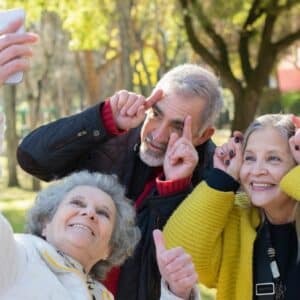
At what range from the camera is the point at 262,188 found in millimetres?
3229

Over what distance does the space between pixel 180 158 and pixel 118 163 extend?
1.21 ft

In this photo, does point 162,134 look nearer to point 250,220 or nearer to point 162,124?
point 162,124

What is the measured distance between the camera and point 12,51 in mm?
2465

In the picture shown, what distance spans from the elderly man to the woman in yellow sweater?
177 mm

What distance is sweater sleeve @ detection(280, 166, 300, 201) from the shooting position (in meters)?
3.08

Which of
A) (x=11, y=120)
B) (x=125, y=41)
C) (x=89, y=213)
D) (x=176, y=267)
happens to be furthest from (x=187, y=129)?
(x=11, y=120)

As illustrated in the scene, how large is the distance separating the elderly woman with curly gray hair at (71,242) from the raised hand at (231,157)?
44 cm

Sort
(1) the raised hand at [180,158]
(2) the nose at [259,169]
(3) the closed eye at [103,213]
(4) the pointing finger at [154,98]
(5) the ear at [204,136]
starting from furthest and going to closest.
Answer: (5) the ear at [204,136] < (4) the pointing finger at [154,98] < (1) the raised hand at [180,158] < (2) the nose at [259,169] < (3) the closed eye at [103,213]

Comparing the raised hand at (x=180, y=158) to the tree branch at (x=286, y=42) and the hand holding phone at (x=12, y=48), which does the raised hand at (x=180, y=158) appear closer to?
the hand holding phone at (x=12, y=48)

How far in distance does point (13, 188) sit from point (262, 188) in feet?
70.5

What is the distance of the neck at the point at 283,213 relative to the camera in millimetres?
3287

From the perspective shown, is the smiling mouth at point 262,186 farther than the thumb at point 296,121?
No

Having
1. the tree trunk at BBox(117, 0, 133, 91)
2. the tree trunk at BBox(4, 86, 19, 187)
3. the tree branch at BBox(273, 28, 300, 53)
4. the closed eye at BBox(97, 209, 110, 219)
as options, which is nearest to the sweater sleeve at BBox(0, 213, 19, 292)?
the closed eye at BBox(97, 209, 110, 219)

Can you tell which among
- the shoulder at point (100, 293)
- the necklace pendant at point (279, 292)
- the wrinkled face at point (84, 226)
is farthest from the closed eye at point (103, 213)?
the necklace pendant at point (279, 292)
